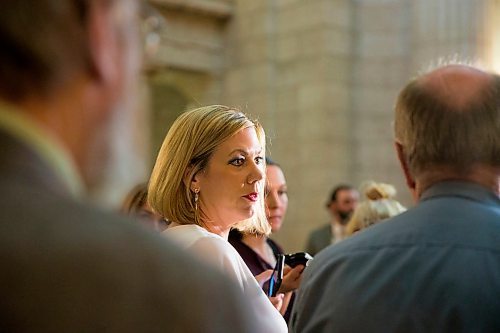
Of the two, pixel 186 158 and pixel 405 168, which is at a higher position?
pixel 405 168

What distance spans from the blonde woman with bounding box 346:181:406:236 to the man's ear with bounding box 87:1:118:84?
353 centimetres

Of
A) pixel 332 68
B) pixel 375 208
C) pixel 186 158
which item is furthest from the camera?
pixel 332 68

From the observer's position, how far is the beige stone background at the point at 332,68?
972 centimetres

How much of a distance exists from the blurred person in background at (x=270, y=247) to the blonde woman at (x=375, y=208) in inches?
15.9

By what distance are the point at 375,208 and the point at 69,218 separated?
3.65 meters

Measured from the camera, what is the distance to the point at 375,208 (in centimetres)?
446

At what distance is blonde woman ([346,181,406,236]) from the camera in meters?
4.44

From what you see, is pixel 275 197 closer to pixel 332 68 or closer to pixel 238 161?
pixel 238 161

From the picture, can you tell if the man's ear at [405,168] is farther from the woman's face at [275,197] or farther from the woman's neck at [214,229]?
the woman's face at [275,197]

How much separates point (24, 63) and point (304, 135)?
30.5 ft

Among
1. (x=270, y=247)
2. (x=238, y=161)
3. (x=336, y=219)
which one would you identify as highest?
(x=238, y=161)

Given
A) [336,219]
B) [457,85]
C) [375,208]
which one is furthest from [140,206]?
[336,219]

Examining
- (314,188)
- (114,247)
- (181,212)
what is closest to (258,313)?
(181,212)

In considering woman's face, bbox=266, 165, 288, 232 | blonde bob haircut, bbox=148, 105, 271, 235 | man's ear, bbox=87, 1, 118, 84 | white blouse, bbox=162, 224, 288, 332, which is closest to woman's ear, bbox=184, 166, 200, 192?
blonde bob haircut, bbox=148, 105, 271, 235
